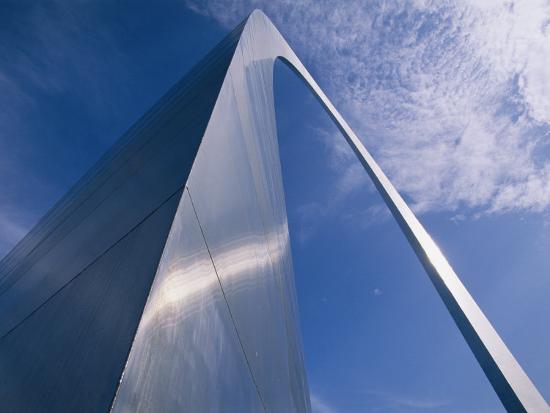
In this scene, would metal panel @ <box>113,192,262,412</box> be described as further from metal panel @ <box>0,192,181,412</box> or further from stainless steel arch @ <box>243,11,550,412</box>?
stainless steel arch @ <box>243,11,550,412</box>

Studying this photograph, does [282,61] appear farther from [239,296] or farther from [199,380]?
[199,380]

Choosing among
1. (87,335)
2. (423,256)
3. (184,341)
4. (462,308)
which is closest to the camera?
(87,335)

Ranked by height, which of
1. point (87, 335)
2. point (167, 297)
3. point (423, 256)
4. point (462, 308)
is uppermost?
point (423, 256)

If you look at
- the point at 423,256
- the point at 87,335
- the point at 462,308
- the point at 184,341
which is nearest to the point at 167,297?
the point at 184,341

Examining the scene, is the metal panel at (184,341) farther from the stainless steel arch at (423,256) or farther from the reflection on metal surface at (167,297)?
the stainless steel arch at (423,256)

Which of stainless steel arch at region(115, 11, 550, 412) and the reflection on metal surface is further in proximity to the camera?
stainless steel arch at region(115, 11, 550, 412)

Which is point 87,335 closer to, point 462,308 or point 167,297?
point 167,297

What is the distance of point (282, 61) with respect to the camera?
1574cm

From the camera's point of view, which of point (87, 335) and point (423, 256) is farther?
point (423, 256)

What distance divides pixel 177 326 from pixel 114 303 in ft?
1.29

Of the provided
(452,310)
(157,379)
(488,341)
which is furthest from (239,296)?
(452,310)

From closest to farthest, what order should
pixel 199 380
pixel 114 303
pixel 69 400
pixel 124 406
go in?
1. pixel 124 406
2. pixel 69 400
3. pixel 114 303
4. pixel 199 380

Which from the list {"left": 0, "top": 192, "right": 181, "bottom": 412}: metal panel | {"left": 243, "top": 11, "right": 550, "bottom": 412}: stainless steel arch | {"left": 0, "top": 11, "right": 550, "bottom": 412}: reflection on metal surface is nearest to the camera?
{"left": 0, "top": 192, "right": 181, "bottom": 412}: metal panel

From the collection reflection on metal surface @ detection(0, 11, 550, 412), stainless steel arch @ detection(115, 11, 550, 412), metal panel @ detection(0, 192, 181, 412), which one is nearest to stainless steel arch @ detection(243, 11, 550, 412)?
stainless steel arch @ detection(115, 11, 550, 412)
